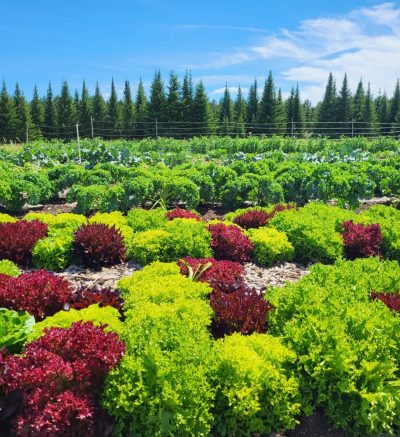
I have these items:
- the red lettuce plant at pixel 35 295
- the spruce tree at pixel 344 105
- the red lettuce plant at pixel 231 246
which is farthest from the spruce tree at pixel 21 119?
the red lettuce plant at pixel 35 295

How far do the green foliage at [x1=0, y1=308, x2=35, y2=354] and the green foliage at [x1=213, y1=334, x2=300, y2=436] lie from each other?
1502 mm

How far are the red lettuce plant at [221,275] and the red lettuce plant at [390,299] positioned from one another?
1.40m

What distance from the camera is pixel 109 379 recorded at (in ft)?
9.77

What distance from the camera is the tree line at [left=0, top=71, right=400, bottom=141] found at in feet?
171

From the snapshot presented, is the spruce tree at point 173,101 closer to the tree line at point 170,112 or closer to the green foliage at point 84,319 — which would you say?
the tree line at point 170,112

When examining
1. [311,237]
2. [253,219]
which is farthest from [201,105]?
[311,237]

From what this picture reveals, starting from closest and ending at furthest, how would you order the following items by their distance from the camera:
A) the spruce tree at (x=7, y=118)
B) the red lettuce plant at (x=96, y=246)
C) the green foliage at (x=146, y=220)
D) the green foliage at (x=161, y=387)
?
the green foliage at (x=161, y=387)
the red lettuce plant at (x=96, y=246)
the green foliage at (x=146, y=220)
the spruce tree at (x=7, y=118)

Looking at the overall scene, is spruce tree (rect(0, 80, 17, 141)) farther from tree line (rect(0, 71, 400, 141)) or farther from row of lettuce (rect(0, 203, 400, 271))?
row of lettuce (rect(0, 203, 400, 271))

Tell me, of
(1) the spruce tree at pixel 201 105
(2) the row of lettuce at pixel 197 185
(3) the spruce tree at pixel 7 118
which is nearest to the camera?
(2) the row of lettuce at pixel 197 185

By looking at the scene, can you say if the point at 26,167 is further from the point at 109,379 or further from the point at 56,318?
the point at 109,379

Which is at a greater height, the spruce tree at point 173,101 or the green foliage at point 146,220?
the spruce tree at point 173,101

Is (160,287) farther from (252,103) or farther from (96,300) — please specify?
(252,103)

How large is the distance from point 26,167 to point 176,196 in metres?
6.50

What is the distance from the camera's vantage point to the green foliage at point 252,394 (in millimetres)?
3018
